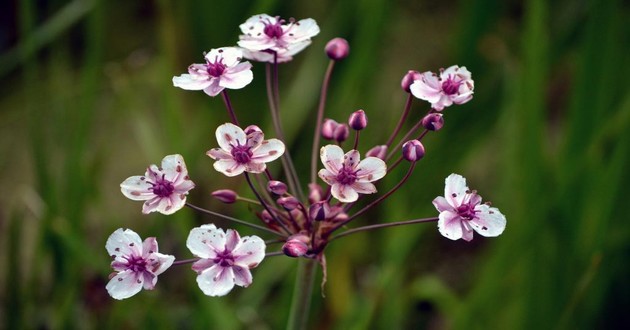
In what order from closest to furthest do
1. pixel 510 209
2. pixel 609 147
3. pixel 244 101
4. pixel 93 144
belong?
pixel 609 147
pixel 510 209
pixel 244 101
pixel 93 144

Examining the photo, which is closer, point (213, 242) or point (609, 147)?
point (213, 242)

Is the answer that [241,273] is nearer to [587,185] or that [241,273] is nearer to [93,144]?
[587,185]

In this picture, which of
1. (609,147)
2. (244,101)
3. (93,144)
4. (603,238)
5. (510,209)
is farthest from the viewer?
(93,144)

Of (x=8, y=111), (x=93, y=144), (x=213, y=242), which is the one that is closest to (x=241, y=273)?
(x=213, y=242)

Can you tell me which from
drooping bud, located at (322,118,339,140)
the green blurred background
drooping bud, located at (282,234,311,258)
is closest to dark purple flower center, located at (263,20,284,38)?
drooping bud, located at (322,118,339,140)

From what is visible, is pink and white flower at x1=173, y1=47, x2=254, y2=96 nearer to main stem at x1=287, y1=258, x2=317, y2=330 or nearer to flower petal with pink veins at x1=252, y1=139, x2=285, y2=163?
flower petal with pink veins at x1=252, y1=139, x2=285, y2=163

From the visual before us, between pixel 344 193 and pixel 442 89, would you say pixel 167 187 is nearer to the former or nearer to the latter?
pixel 344 193

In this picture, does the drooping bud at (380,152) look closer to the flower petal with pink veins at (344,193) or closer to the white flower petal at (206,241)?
the flower petal with pink veins at (344,193)
